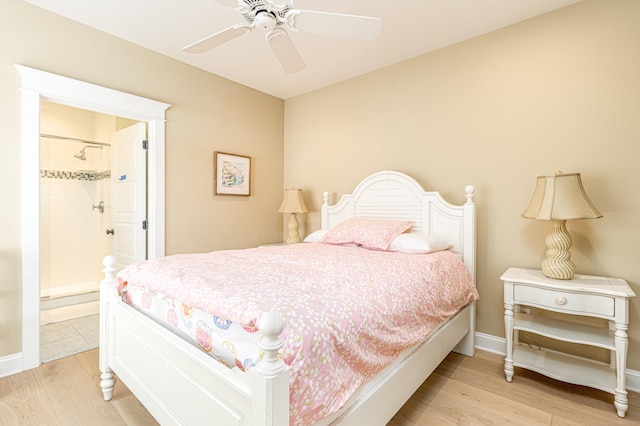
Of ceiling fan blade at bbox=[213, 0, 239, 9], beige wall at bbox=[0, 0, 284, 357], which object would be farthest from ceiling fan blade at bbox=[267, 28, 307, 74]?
beige wall at bbox=[0, 0, 284, 357]

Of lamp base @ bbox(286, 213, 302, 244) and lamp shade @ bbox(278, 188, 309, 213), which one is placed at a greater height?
lamp shade @ bbox(278, 188, 309, 213)

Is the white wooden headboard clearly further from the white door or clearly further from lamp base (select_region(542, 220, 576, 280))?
the white door

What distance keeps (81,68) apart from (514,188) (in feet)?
11.7

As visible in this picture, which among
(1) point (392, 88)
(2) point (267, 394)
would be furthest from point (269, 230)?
(2) point (267, 394)

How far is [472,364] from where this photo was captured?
2373mm

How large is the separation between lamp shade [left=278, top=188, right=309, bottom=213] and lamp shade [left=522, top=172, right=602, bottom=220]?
2.27 meters

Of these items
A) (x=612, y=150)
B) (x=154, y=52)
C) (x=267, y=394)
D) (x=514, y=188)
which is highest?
(x=154, y=52)

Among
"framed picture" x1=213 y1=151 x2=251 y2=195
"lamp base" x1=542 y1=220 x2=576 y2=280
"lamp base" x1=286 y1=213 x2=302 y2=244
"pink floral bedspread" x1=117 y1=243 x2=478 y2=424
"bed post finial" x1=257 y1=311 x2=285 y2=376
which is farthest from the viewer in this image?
"lamp base" x1=286 y1=213 x2=302 y2=244

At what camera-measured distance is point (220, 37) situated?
71.2 inches

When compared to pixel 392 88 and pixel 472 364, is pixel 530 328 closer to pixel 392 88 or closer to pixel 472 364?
pixel 472 364

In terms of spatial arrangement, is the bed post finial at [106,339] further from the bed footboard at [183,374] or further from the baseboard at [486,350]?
the baseboard at [486,350]

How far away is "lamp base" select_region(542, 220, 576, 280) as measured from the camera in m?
2.02

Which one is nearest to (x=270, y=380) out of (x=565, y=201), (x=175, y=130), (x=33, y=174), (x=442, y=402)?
(x=442, y=402)

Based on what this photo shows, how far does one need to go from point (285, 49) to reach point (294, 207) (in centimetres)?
197
